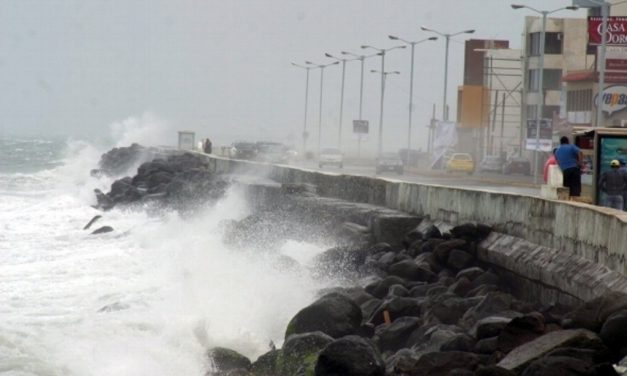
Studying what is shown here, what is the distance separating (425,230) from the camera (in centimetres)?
1933

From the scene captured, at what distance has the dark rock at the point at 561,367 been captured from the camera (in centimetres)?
877

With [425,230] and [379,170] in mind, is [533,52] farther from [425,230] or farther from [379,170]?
[425,230]

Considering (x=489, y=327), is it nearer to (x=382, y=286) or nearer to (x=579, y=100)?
(x=382, y=286)

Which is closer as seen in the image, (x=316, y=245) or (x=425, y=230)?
(x=425, y=230)

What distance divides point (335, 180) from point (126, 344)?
14.1 metres

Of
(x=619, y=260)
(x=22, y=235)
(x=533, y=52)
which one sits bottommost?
(x=22, y=235)

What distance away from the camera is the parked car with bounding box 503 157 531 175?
78.7 m

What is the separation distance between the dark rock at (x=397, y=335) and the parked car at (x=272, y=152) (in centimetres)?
5522

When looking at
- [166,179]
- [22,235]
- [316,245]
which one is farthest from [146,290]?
[166,179]

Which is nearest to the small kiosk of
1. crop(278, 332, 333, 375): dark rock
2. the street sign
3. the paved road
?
crop(278, 332, 333, 375): dark rock

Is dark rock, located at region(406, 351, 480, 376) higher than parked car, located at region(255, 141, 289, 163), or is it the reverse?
dark rock, located at region(406, 351, 480, 376)

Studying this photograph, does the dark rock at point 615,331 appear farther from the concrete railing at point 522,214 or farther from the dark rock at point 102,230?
the dark rock at point 102,230

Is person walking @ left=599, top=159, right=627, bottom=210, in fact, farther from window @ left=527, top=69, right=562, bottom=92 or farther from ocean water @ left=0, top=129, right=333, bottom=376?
window @ left=527, top=69, right=562, bottom=92

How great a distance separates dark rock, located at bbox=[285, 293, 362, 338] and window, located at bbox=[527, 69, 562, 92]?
275ft
